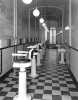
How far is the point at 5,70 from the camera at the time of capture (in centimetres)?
549

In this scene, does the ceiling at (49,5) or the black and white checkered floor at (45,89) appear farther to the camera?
the ceiling at (49,5)

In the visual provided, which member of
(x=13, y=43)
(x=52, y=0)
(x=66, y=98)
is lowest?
(x=66, y=98)

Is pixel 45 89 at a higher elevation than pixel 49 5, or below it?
below

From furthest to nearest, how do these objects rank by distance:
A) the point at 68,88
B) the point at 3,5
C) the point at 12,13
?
the point at 12,13
the point at 3,5
the point at 68,88

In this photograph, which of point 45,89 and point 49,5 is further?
point 49,5

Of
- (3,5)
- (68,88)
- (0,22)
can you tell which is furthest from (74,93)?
(3,5)

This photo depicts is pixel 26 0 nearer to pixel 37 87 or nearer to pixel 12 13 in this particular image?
pixel 12 13

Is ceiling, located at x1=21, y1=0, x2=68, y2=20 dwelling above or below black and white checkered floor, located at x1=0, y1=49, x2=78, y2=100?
above

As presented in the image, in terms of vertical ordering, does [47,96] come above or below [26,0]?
below

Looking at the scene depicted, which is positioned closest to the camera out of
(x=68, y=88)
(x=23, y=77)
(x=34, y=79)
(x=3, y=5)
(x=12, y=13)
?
(x=23, y=77)

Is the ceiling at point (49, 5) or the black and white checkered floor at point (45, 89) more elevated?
the ceiling at point (49, 5)

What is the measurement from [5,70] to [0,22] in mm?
1568

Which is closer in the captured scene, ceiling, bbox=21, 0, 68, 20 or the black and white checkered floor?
the black and white checkered floor

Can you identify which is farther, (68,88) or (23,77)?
(68,88)
